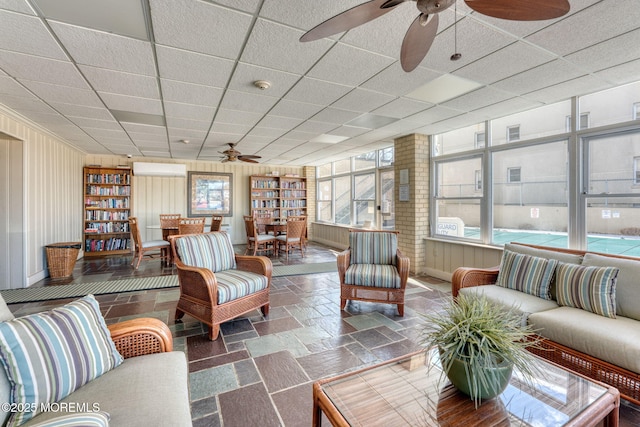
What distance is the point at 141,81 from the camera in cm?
270

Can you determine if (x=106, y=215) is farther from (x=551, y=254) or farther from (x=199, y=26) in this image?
(x=551, y=254)

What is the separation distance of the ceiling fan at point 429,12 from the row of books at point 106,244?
714cm

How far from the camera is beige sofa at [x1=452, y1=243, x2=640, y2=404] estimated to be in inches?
64.6

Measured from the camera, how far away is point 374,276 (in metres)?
3.02

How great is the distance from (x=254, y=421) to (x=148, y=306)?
7.74 feet

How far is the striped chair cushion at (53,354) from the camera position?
981 millimetres

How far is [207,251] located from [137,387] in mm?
1917

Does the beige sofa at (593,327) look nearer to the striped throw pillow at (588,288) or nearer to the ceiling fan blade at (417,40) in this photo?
the striped throw pillow at (588,288)

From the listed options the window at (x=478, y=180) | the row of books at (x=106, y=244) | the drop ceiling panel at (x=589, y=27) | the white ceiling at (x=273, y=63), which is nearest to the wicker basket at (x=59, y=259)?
the white ceiling at (x=273, y=63)

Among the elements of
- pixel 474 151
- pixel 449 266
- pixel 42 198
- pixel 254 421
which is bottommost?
pixel 254 421

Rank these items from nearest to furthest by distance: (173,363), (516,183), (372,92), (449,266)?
1. (173,363)
2. (372,92)
3. (516,183)
4. (449,266)

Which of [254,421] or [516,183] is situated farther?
[516,183]

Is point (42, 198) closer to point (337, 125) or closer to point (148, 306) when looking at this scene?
point (148, 306)

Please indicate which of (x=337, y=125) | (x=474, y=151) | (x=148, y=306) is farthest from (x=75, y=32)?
(x=474, y=151)
